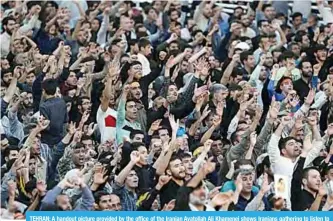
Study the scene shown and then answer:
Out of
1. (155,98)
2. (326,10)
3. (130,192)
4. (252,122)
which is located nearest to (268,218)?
(130,192)

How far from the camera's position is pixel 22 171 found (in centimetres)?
1401

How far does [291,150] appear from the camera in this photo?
1448 cm

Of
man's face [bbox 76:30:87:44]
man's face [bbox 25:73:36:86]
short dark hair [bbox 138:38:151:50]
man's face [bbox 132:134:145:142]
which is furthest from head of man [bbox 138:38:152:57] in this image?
man's face [bbox 132:134:145:142]

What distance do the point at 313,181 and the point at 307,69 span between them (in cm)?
428

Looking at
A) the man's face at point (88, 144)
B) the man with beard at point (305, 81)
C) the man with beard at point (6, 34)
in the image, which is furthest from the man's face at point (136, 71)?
the man's face at point (88, 144)

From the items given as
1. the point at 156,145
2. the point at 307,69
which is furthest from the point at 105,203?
the point at 307,69

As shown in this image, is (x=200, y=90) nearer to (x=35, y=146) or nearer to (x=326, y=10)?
(x=35, y=146)

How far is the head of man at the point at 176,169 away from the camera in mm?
13664

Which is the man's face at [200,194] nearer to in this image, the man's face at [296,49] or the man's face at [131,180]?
the man's face at [131,180]

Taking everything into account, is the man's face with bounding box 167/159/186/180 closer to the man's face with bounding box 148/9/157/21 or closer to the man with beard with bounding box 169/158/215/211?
the man with beard with bounding box 169/158/215/211

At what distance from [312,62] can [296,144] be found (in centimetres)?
417

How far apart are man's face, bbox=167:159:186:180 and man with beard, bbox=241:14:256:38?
678 cm

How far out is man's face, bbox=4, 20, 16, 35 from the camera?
62.5ft

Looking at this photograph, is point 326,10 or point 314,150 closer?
point 314,150
